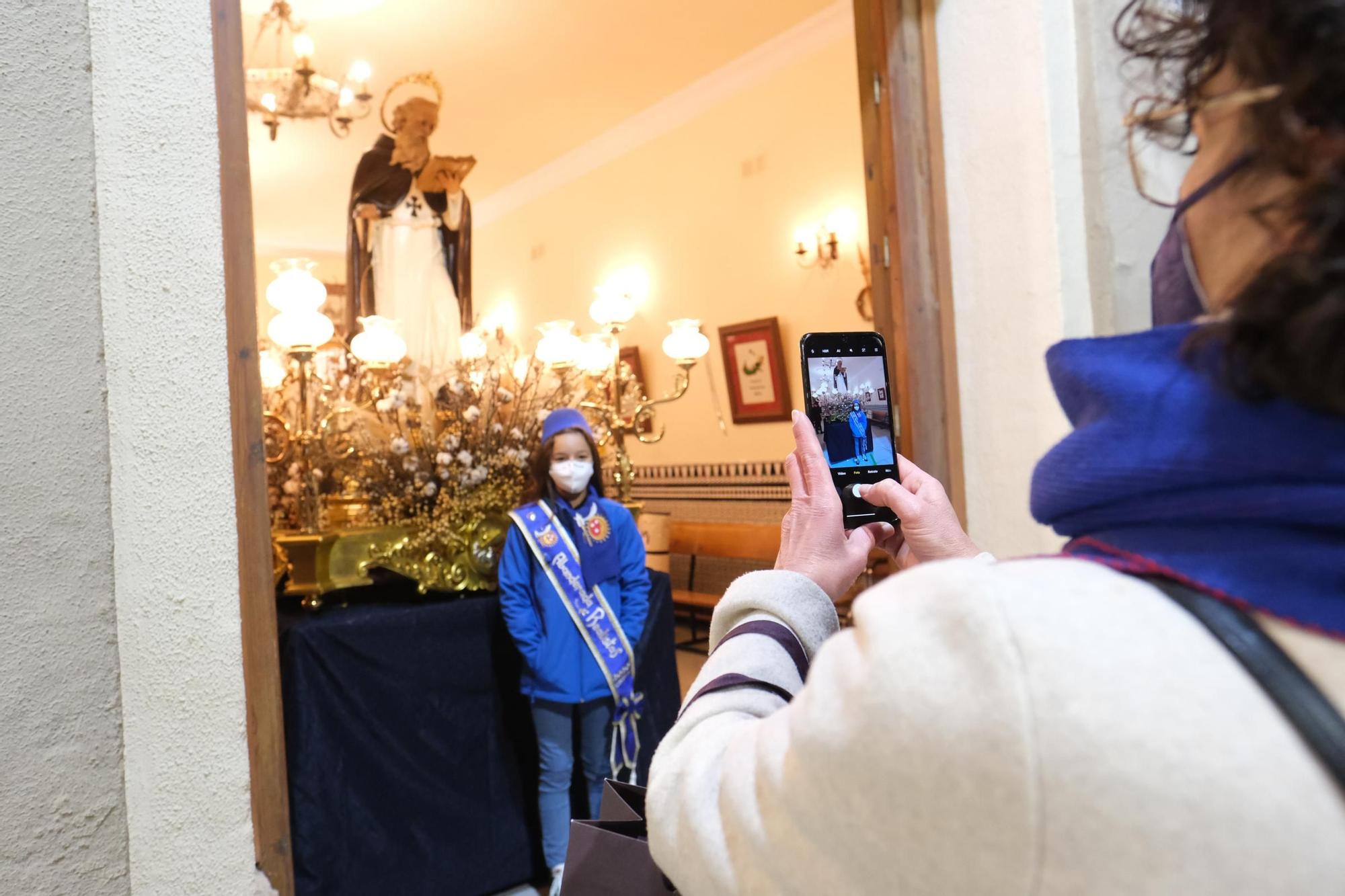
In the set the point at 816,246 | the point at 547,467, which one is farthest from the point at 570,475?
the point at 816,246

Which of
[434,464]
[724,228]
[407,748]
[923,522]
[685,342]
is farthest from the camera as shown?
[724,228]

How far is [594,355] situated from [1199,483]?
11.5 feet

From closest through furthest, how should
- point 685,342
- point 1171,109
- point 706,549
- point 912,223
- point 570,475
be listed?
1. point 1171,109
2. point 912,223
3. point 570,475
4. point 685,342
5. point 706,549

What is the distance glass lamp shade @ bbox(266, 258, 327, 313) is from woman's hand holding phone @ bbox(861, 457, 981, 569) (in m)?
2.31

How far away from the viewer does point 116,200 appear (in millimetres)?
1544

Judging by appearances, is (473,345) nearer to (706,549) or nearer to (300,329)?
(300,329)

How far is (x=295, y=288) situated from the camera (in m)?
2.93

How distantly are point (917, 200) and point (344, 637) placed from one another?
228 centimetres

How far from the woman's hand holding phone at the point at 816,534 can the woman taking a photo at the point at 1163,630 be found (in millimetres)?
322

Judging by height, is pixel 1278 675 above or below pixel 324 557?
above

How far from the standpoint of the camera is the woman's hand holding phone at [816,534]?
3.08 ft

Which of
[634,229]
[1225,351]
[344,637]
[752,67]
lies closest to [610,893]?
[1225,351]

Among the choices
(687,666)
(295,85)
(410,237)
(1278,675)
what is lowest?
(687,666)

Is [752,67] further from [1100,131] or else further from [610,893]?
[610,893]
